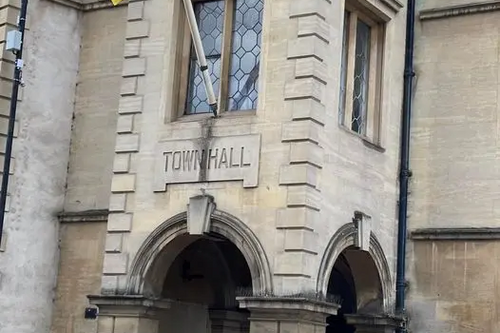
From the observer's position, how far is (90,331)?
50.0 ft

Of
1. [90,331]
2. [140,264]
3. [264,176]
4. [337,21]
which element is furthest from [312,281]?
[90,331]

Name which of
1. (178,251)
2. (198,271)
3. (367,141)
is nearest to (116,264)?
(178,251)

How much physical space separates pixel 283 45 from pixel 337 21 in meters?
0.88

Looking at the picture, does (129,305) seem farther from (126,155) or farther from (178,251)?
(126,155)

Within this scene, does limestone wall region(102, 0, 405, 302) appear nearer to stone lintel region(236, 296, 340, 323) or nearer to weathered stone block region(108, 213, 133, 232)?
weathered stone block region(108, 213, 133, 232)

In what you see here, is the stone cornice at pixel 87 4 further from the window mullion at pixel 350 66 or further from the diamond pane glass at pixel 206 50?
the window mullion at pixel 350 66

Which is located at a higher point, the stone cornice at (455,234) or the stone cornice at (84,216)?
the stone cornice at (84,216)

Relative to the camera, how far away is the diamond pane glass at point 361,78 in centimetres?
1388

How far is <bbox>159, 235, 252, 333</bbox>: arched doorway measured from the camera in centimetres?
1460

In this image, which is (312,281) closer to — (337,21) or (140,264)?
(140,264)

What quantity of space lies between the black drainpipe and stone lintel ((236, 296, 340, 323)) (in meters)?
2.06

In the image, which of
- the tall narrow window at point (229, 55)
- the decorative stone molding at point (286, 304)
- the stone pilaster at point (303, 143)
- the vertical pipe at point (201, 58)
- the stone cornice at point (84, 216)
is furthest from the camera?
the stone cornice at point (84, 216)

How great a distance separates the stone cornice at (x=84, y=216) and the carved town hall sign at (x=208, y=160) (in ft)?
8.50

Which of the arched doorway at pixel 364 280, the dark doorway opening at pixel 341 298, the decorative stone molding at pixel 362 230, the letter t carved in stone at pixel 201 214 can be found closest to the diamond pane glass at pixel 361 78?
the decorative stone molding at pixel 362 230
